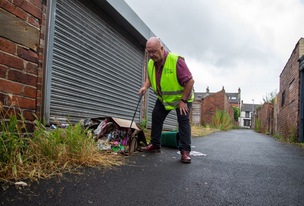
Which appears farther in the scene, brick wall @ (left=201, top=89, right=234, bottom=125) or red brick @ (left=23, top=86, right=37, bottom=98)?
brick wall @ (left=201, top=89, right=234, bottom=125)

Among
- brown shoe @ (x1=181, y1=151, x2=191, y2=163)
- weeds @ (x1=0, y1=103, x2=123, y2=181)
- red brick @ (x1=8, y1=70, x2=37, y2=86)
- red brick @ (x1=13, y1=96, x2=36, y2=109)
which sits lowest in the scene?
brown shoe @ (x1=181, y1=151, x2=191, y2=163)

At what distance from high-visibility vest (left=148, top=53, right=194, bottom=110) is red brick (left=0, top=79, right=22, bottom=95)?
1.78 meters

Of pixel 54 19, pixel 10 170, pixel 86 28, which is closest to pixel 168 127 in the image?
pixel 86 28

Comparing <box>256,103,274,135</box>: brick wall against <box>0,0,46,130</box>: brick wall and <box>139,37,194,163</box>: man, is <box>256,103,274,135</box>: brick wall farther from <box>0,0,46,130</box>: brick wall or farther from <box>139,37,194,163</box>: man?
<box>0,0,46,130</box>: brick wall

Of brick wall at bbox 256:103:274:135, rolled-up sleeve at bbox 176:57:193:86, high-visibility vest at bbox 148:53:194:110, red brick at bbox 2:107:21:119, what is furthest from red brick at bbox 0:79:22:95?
brick wall at bbox 256:103:274:135

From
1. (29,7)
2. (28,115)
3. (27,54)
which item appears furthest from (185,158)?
(29,7)

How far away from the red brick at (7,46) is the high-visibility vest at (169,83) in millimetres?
1823

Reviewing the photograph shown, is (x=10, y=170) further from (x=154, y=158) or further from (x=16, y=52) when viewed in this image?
(x=154, y=158)

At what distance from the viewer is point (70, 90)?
4.52m

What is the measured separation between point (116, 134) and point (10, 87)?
190 cm

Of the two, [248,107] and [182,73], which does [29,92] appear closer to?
[182,73]

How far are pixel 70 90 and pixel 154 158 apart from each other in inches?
74.4

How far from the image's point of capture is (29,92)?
9.34 feet

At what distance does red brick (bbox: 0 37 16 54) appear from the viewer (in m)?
2.49
